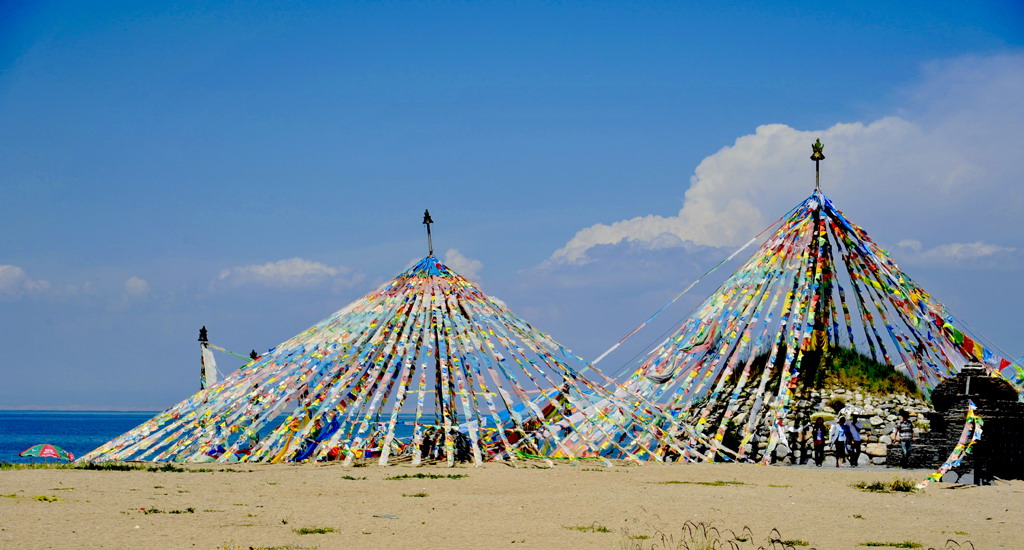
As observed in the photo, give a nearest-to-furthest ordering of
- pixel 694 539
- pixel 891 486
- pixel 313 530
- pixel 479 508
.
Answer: pixel 694 539
pixel 313 530
pixel 479 508
pixel 891 486

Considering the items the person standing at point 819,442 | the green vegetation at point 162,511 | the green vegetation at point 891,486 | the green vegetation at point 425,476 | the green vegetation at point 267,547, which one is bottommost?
the green vegetation at point 267,547

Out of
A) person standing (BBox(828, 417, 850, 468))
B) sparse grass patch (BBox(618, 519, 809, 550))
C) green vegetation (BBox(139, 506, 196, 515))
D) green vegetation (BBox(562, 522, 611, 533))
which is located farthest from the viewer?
person standing (BBox(828, 417, 850, 468))

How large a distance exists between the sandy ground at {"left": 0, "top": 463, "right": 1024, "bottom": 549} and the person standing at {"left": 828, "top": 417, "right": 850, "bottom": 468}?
1.57 metres

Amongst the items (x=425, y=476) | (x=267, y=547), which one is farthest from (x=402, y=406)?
(x=267, y=547)

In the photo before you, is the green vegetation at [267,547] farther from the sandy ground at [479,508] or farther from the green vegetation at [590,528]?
the green vegetation at [590,528]

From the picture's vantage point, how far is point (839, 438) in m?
20.5

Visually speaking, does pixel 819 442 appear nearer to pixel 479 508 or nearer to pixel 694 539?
pixel 479 508

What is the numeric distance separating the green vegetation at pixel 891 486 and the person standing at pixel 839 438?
3.63 m

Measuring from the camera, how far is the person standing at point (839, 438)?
2053 centimetres

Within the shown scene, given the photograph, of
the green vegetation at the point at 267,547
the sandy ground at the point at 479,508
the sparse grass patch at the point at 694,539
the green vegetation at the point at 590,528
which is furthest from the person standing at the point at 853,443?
the green vegetation at the point at 267,547

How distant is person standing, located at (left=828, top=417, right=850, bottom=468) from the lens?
808 inches

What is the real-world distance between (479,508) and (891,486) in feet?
22.3

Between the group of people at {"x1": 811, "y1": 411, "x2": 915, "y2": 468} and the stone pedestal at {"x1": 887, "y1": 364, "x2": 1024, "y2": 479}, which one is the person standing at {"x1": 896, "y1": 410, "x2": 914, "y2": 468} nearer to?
the group of people at {"x1": 811, "y1": 411, "x2": 915, "y2": 468}

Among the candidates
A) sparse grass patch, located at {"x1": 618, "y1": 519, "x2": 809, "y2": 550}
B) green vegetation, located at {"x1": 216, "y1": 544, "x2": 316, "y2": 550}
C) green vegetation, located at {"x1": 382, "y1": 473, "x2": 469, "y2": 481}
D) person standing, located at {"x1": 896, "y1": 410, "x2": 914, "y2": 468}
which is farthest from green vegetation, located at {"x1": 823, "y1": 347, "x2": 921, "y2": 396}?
green vegetation, located at {"x1": 216, "y1": 544, "x2": 316, "y2": 550}
